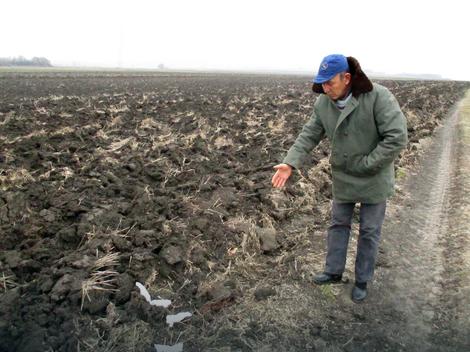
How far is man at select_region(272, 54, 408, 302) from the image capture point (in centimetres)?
398

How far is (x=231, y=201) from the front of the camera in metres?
6.41

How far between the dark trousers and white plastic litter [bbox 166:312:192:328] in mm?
1520

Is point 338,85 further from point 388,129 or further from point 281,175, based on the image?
point 281,175

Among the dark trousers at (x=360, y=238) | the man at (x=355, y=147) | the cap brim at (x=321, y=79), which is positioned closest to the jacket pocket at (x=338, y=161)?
the man at (x=355, y=147)

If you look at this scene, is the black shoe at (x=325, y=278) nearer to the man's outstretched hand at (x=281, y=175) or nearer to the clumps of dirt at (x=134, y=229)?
the clumps of dirt at (x=134, y=229)

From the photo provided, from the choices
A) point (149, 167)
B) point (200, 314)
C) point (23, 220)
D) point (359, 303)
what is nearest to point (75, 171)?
point (149, 167)

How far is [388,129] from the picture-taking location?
3.97 m

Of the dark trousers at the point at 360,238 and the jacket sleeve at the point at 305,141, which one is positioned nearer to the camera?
the dark trousers at the point at 360,238

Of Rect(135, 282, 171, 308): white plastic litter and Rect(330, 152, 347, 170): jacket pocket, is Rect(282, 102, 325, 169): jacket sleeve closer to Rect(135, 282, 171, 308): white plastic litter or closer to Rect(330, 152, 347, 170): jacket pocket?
Rect(330, 152, 347, 170): jacket pocket

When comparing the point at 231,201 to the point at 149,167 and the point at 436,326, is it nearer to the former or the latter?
the point at 149,167

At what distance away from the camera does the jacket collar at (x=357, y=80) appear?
3959 mm

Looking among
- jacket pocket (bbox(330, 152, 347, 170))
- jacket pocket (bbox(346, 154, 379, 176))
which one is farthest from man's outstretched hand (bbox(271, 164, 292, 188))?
jacket pocket (bbox(346, 154, 379, 176))

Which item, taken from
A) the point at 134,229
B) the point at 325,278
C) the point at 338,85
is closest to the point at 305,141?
the point at 338,85

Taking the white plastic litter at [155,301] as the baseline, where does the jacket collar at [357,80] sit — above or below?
above
